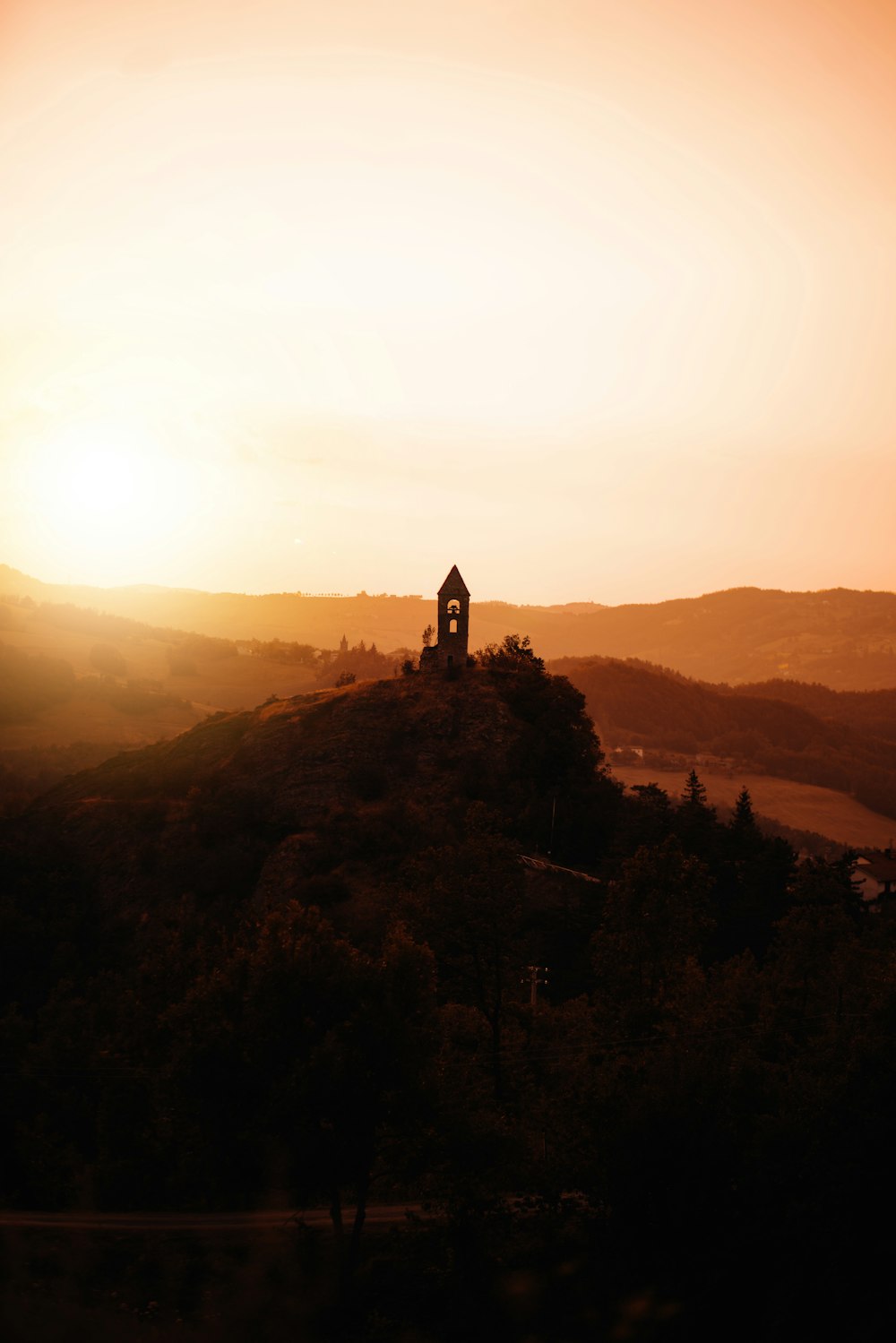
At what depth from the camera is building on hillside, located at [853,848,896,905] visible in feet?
234

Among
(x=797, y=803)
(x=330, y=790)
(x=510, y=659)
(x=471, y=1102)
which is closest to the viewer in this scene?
(x=471, y=1102)

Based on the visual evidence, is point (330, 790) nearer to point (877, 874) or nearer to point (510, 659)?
point (510, 659)

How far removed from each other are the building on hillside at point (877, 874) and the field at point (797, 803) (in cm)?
5432

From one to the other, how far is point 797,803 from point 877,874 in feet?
275

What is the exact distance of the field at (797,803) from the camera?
13975cm

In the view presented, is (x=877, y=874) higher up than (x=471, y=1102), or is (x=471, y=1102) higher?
(x=877, y=874)

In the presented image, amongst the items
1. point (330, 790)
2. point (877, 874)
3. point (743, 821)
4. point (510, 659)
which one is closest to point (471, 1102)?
point (330, 790)

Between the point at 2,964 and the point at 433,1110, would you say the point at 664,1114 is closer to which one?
the point at 433,1110

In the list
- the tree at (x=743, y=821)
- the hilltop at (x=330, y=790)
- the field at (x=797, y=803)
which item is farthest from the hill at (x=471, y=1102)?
the field at (x=797, y=803)

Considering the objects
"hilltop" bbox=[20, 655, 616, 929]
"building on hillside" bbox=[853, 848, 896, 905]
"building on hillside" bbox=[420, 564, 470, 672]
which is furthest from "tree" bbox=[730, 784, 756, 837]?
"building on hillside" bbox=[420, 564, 470, 672]

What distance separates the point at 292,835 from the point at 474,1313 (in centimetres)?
3939

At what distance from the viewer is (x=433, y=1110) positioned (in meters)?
29.8

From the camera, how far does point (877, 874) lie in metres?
73.8

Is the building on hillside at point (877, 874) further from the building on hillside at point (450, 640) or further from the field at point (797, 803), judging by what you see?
the field at point (797, 803)
